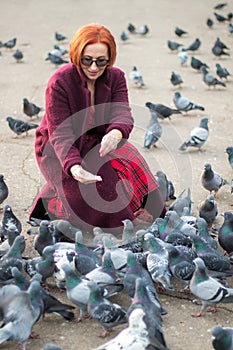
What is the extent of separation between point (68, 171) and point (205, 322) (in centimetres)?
139

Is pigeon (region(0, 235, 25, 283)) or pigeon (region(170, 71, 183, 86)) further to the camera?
pigeon (region(170, 71, 183, 86))

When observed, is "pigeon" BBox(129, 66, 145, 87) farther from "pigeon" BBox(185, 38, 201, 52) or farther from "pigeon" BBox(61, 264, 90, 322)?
"pigeon" BBox(61, 264, 90, 322)

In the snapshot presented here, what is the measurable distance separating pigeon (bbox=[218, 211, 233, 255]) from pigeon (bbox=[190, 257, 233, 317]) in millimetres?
607

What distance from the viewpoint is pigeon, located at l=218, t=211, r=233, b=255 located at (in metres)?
4.38

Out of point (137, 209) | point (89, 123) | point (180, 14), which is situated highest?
point (89, 123)

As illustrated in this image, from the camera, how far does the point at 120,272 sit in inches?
158

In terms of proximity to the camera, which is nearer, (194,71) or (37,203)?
(37,203)

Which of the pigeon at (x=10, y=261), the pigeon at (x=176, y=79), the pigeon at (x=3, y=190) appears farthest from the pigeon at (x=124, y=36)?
the pigeon at (x=10, y=261)

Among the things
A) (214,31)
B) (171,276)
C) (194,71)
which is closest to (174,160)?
(171,276)

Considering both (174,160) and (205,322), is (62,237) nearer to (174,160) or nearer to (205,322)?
(205,322)

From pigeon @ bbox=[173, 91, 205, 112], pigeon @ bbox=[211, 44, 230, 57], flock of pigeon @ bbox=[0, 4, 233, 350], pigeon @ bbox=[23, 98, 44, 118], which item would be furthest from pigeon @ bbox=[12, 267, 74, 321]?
pigeon @ bbox=[211, 44, 230, 57]

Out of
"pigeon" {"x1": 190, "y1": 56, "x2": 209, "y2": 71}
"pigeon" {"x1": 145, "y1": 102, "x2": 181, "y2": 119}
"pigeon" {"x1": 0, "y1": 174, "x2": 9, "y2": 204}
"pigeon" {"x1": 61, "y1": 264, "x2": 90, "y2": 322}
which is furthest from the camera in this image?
"pigeon" {"x1": 190, "y1": 56, "x2": 209, "y2": 71}

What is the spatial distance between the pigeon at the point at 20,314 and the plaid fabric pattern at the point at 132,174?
1525 mm

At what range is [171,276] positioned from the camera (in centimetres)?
409
